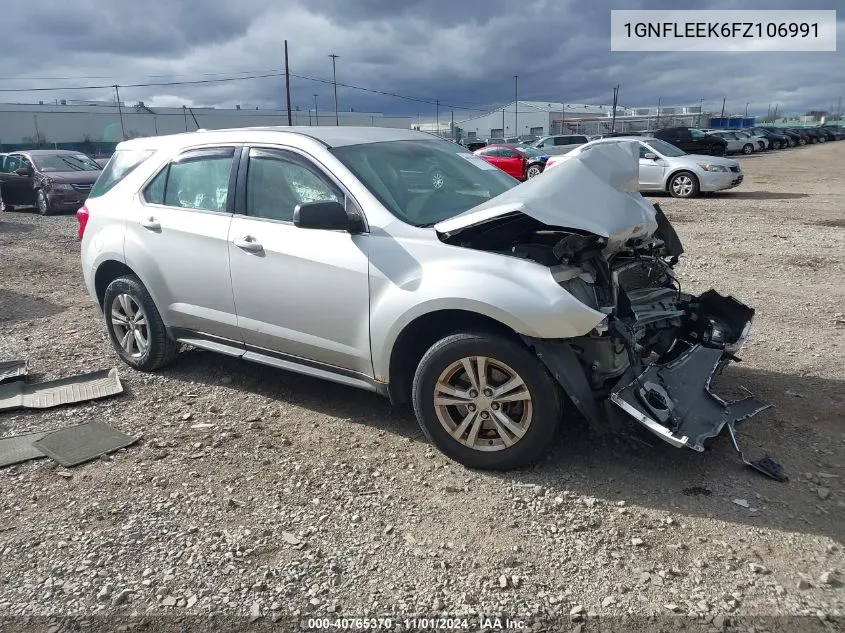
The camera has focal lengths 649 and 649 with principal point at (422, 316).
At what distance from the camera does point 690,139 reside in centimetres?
2853

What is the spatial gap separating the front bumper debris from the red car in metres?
17.9

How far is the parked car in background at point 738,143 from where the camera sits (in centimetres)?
3784

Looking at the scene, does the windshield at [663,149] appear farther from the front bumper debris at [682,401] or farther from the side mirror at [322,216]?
the side mirror at [322,216]

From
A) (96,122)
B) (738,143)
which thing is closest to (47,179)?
(738,143)

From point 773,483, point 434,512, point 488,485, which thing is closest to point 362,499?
point 434,512

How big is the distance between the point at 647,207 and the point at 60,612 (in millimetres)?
3907

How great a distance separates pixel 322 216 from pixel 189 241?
4.55 ft

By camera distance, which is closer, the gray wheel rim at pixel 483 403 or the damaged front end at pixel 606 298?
the damaged front end at pixel 606 298

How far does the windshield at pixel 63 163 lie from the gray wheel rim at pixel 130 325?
13.2m

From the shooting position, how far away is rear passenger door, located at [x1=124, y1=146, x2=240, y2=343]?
14.3 feet

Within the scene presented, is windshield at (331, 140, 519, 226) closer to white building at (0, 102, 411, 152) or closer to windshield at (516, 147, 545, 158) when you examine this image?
windshield at (516, 147, 545, 158)

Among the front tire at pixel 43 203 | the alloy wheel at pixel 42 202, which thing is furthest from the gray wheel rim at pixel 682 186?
the alloy wheel at pixel 42 202

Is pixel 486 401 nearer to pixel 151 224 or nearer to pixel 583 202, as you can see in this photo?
pixel 583 202

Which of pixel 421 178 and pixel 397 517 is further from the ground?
pixel 421 178
